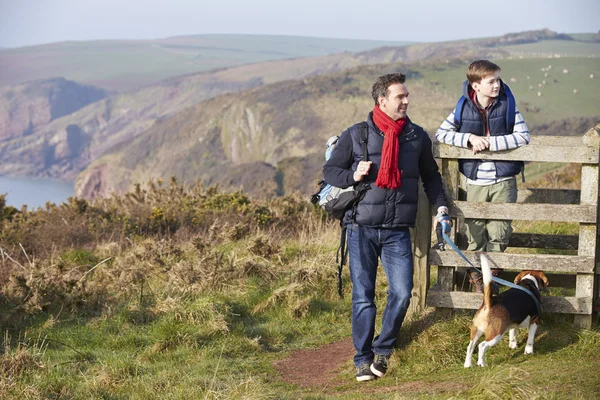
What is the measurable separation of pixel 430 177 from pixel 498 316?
1.21 metres

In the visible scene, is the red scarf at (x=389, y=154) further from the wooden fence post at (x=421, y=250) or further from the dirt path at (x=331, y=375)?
the dirt path at (x=331, y=375)

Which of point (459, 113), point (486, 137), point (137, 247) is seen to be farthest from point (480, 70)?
point (137, 247)

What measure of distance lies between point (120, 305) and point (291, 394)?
296 centimetres

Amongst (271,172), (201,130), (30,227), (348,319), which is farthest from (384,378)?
(201,130)

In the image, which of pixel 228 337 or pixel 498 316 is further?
pixel 228 337

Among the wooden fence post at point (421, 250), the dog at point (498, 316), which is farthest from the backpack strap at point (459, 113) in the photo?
the dog at point (498, 316)

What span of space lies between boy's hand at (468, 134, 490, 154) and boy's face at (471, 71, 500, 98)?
0.35 meters

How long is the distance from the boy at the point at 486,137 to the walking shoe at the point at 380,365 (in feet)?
3.69

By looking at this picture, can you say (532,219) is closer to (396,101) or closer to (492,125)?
(492,125)

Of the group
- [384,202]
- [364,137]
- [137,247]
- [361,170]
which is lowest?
[137,247]

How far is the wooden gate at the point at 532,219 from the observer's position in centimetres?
589

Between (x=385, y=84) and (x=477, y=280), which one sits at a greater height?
(x=385, y=84)

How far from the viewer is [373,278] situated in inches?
229

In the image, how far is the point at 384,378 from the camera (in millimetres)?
5723
